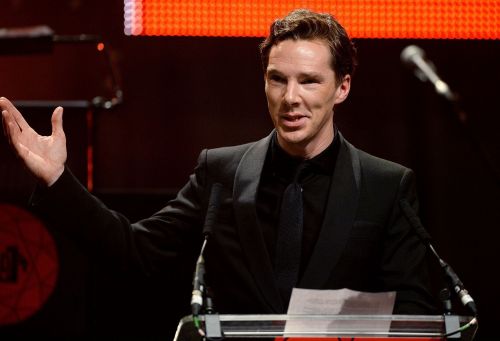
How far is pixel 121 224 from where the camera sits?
204cm

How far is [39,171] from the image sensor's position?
6.03 ft

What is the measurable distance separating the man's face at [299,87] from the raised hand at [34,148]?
60 centimetres

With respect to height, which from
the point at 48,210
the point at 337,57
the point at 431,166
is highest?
the point at 337,57

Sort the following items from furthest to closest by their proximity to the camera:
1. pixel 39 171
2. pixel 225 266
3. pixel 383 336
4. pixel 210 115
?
1. pixel 210 115
2. pixel 225 266
3. pixel 39 171
4. pixel 383 336

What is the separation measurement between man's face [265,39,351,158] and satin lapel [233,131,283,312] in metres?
0.13

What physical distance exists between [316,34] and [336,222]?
527 mm

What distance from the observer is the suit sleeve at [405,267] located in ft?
6.48

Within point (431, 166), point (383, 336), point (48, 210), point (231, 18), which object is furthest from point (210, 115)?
point (383, 336)

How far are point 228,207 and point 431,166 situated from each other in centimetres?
241

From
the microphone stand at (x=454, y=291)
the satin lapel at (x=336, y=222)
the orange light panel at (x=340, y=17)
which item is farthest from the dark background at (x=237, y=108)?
the microphone stand at (x=454, y=291)

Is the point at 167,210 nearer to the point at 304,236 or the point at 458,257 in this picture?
the point at 304,236

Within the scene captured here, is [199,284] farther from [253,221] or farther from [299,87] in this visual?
[299,87]

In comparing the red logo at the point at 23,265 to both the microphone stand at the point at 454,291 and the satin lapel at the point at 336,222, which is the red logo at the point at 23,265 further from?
the microphone stand at the point at 454,291

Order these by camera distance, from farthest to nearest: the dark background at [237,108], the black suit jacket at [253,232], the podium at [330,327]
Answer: the dark background at [237,108], the black suit jacket at [253,232], the podium at [330,327]
